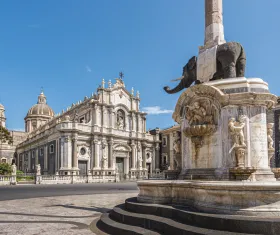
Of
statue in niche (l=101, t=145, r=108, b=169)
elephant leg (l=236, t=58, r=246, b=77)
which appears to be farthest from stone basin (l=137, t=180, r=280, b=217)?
statue in niche (l=101, t=145, r=108, b=169)

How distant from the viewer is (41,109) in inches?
3027

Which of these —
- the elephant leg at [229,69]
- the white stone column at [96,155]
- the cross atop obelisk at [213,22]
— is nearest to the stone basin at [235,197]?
the elephant leg at [229,69]

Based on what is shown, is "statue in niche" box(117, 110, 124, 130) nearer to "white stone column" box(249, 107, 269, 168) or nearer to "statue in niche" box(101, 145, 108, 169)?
"statue in niche" box(101, 145, 108, 169)

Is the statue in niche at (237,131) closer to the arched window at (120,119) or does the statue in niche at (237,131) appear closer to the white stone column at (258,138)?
the white stone column at (258,138)

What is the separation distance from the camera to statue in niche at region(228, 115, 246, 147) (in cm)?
740

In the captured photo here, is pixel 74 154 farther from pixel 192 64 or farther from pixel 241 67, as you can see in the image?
pixel 241 67

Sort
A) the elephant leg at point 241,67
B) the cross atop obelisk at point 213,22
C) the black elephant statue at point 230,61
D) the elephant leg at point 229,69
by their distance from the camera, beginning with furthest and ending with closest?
the cross atop obelisk at point 213,22
the elephant leg at point 241,67
the black elephant statue at point 230,61
the elephant leg at point 229,69

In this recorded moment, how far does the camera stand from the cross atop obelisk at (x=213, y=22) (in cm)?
1006

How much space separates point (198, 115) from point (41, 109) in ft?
240

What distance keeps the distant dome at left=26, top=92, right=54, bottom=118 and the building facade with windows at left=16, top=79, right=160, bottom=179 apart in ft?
68.8

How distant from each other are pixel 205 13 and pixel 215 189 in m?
6.55

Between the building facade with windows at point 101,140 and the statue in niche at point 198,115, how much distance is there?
1359 inches

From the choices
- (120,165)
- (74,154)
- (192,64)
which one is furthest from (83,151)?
(192,64)

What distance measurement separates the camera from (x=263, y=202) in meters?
5.92
